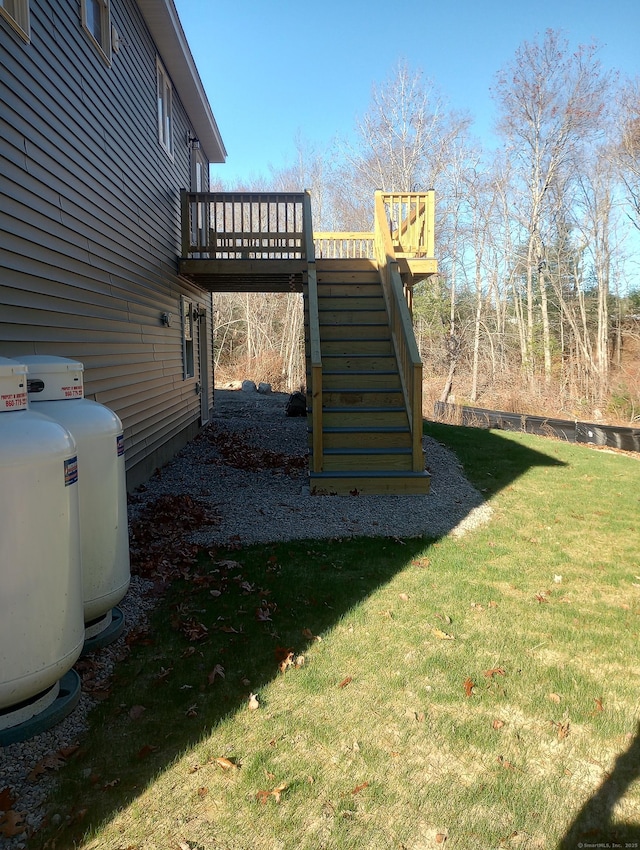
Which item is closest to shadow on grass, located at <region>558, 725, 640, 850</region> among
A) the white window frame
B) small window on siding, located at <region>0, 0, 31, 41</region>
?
small window on siding, located at <region>0, 0, 31, 41</region>

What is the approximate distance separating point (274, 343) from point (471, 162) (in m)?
12.7

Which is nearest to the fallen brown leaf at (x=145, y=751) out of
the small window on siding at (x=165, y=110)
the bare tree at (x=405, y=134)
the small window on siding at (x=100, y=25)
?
the small window on siding at (x=100, y=25)

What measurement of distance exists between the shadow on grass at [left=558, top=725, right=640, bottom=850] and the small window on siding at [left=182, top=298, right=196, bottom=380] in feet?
31.2

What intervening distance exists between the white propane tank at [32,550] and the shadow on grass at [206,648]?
41 centimetres

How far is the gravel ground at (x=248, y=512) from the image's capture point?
2.34m

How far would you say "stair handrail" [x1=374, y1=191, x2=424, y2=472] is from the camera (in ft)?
22.5

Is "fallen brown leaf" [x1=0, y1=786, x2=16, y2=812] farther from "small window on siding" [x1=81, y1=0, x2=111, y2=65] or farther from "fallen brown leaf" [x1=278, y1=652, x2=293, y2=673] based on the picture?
"small window on siding" [x1=81, y1=0, x2=111, y2=65]

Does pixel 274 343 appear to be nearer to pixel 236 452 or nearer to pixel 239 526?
pixel 236 452

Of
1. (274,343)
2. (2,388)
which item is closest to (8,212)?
(2,388)

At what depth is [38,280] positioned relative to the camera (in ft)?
15.4

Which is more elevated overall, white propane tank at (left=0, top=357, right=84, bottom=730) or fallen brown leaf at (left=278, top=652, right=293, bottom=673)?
white propane tank at (left=0, top=357, right=84, bottom=730)

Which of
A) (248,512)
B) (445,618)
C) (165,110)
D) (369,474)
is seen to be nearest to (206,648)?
(445,618)

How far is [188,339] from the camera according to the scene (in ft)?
37.2

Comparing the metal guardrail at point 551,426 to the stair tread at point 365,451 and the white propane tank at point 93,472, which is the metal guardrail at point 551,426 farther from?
the white propane tank at point 93,472
